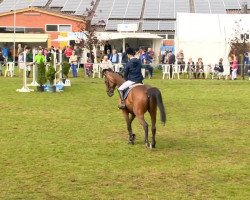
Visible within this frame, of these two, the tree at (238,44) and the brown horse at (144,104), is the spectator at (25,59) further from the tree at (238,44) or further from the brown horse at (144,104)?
the brown horse at (144,104)

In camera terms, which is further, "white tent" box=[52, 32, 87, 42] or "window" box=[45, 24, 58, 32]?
"window" box=[45, 24, 58, 32]

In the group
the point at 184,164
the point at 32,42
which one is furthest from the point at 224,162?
the point at 32,42

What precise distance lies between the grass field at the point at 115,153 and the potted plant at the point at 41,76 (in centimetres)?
327

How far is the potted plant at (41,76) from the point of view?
2320 cm

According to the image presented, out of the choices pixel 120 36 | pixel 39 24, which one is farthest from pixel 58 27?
pixel 120 36

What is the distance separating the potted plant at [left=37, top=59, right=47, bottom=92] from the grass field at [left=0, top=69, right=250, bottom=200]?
327cm

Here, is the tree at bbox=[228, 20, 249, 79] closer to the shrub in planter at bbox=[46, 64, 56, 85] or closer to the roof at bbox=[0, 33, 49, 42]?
the shrub in planter at bbox=[46, 64, 56, 85]

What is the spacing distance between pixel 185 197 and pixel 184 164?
86.2 inches

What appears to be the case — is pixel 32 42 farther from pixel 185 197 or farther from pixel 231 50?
pixel 185 197

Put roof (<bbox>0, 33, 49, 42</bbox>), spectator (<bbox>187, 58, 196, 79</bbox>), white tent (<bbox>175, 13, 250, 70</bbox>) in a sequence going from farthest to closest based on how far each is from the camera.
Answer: roof (<bbox>0, 33, 49, 42</bbox>), white tent (<bbox>175, 13, 250, 70</bbox>), spectator (<bbox>187, 58, 196, 79</bbox>)

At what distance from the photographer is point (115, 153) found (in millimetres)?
11031

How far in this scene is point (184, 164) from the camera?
1008 centimetres

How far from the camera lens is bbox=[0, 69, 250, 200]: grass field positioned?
27.3ft

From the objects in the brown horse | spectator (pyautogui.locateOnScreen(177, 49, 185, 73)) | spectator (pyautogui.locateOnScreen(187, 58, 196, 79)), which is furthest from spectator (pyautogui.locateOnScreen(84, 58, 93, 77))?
the brown horse
